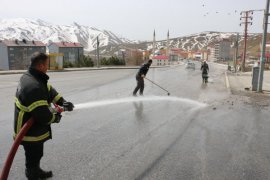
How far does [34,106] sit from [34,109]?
0.03m

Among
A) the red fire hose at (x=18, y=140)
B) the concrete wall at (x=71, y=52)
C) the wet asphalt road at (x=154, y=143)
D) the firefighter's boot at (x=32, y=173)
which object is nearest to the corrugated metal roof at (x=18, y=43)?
the concrete wall at (x=71, y=52)

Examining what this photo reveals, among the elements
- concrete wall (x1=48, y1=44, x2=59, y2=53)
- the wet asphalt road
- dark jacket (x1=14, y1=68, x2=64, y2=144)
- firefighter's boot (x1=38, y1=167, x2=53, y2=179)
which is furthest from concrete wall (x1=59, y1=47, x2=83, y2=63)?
dark jacket (x1=14, y1=68, x2=64, y2=144)

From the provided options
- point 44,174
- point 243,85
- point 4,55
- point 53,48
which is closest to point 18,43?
point 4,55

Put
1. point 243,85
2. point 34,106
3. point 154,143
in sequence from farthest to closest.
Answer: point 243,85 < point 154,143 < point 34,106

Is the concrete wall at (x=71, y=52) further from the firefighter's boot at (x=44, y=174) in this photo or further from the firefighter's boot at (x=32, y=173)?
the firefighter's boot at (x=32, y=173)

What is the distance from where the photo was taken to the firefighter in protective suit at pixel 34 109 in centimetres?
316

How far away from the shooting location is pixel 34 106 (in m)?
3.15

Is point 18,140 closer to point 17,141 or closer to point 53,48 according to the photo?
point 17,141

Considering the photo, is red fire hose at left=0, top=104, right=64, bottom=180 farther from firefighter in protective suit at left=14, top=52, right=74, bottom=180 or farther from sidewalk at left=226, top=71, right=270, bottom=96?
sidewalk at left=226, top=71, right=270, bottom=96

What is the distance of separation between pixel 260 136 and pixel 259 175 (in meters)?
2.25

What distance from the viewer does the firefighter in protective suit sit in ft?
10.4

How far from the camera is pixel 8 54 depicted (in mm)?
79625

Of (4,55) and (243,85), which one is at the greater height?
(4,55)

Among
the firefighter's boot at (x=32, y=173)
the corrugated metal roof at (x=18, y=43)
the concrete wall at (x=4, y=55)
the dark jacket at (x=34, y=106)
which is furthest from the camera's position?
the corrugated metal roof at (x=18, y=43)
